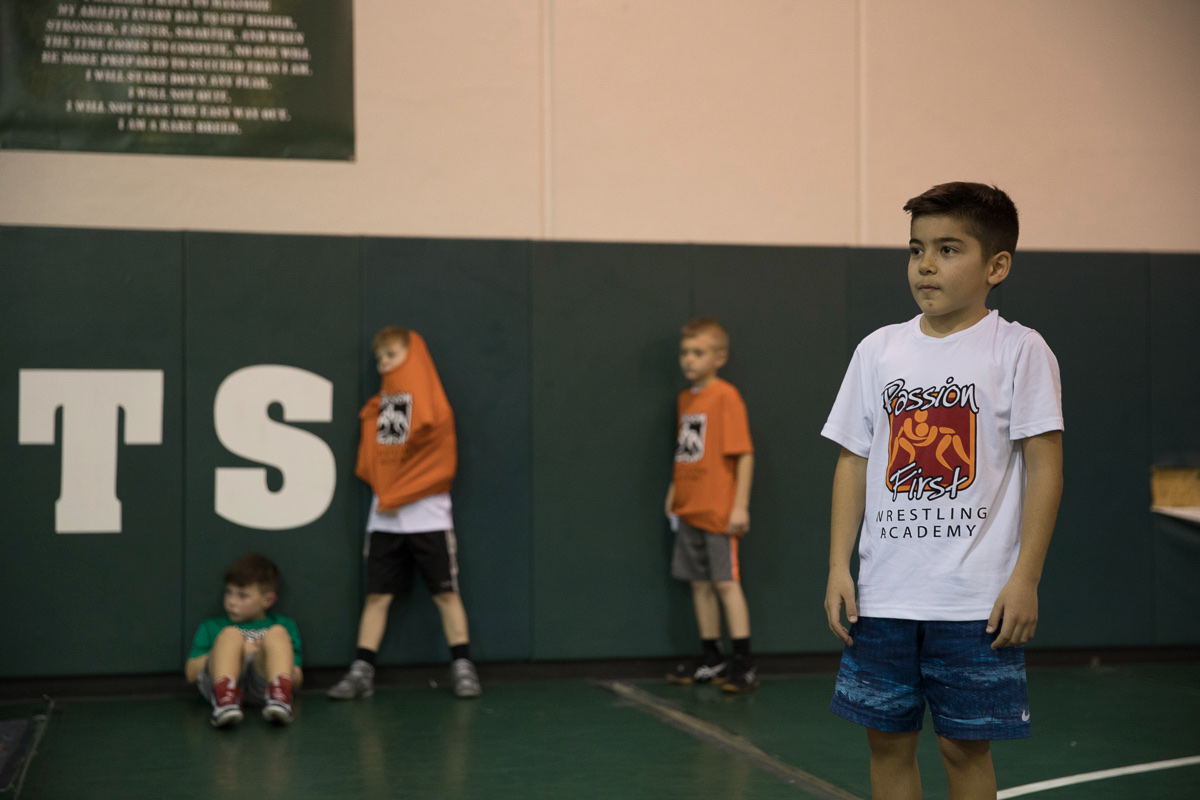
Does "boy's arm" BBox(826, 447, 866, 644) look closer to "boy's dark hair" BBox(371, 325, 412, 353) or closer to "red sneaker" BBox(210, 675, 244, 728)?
"red sneaker" BBox(210, 675, 244, 728)

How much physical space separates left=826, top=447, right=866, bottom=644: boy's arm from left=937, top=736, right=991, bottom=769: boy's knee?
28 centimetres

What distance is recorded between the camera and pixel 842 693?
2.28 m

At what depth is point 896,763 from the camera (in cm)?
226

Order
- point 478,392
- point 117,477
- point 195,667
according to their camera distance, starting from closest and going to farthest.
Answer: point 195,667 < point 117,477 < point 478,392

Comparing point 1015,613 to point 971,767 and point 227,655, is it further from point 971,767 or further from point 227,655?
point 227,655

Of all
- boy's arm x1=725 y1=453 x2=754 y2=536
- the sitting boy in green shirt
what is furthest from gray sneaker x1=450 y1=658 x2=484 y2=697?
boy's arm x1=725 y1=453 x2=754 y2=536

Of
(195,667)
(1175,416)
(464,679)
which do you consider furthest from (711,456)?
(1175,416)

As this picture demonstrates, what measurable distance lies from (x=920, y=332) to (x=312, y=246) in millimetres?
3538

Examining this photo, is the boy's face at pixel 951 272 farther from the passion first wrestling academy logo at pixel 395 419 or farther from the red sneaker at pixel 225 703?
the red sneaker at pixel 225 703

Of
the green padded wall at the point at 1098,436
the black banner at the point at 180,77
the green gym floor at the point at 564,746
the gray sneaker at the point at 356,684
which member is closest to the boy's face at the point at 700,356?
the green gym floor at the point at 564,746

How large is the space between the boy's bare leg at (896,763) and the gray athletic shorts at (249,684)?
2.99 meters

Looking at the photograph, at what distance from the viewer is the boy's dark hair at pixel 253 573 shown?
4688 millimetres

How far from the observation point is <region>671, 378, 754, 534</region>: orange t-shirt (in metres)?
5.08

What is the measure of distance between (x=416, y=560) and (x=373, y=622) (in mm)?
336
